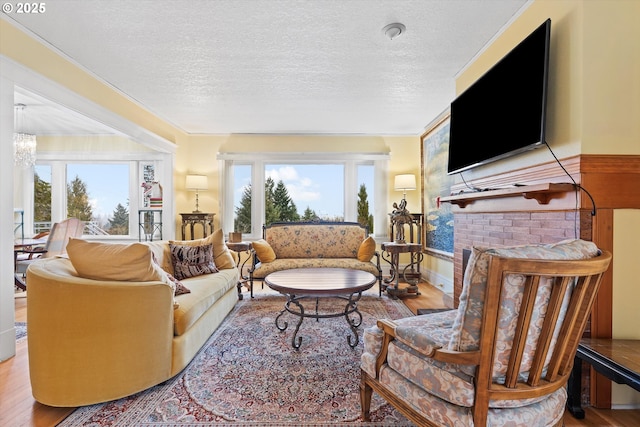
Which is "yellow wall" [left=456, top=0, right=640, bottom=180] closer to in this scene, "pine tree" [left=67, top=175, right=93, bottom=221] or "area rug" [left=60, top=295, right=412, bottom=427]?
"area rug" [left=60, top=295, right=412, bottom=427]

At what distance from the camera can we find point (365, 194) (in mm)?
5434

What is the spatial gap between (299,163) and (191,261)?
115 inches

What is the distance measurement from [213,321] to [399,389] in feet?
6.15

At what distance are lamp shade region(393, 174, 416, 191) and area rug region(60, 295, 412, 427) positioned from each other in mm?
2792

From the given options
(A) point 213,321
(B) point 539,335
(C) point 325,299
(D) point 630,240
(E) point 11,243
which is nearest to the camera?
(B) point 539,335

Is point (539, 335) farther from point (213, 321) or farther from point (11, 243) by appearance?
point (11, 243)

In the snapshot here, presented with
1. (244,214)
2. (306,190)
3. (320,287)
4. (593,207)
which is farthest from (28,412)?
(306,190)

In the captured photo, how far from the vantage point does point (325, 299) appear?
11.9 feet

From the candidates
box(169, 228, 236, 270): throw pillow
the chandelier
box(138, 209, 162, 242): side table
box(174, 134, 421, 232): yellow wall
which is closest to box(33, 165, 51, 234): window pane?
the chandelier

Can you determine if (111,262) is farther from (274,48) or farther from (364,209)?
(364,209)

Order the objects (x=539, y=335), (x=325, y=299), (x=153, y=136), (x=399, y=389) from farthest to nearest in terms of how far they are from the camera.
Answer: (x=153, y=136) → (x=325, y=299) → (x=399, y=389) → (x=539, y=335)

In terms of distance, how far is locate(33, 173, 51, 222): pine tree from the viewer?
5.33 meters

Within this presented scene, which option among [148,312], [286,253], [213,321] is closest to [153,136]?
[286,253]

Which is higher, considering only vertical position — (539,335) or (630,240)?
(630,240)
